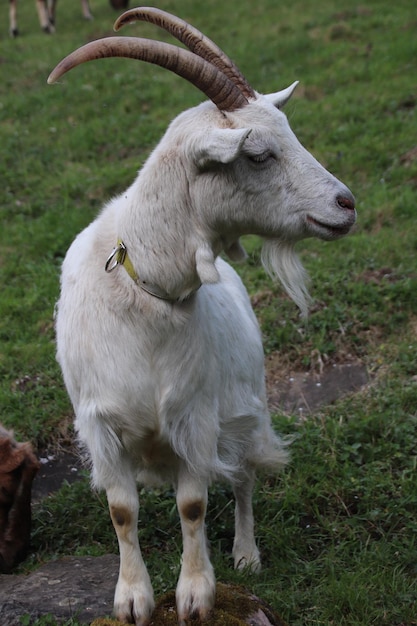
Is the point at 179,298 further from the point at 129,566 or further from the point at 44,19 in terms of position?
the point at 44,19

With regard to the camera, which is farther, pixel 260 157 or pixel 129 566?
pixel 129 566

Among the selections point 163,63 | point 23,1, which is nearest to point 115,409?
point 163,63

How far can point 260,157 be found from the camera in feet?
9.65

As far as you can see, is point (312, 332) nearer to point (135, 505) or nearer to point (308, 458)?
point (308, 458)

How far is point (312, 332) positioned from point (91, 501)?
6.87 ft

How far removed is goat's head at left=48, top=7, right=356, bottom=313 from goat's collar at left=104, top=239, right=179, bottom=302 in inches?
9.4

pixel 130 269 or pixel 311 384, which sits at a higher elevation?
pixel 130 269

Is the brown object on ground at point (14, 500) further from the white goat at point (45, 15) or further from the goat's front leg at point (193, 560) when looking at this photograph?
the white goat at point (45, 15)

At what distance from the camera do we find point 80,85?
1138 cm

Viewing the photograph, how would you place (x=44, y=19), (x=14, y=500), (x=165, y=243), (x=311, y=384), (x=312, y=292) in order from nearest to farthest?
1. (x=165, y=243)
2. (x=14, y=500)
3. (x=311, y=384)
4. (x=312, y=292)
5. (x=44, y=19)

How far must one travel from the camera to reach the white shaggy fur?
2984 millimetres

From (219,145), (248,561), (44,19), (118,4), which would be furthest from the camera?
(118,4)

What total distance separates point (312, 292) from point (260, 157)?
11.1ft

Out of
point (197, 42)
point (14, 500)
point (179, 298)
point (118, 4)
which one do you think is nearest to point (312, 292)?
point (14, 500)
